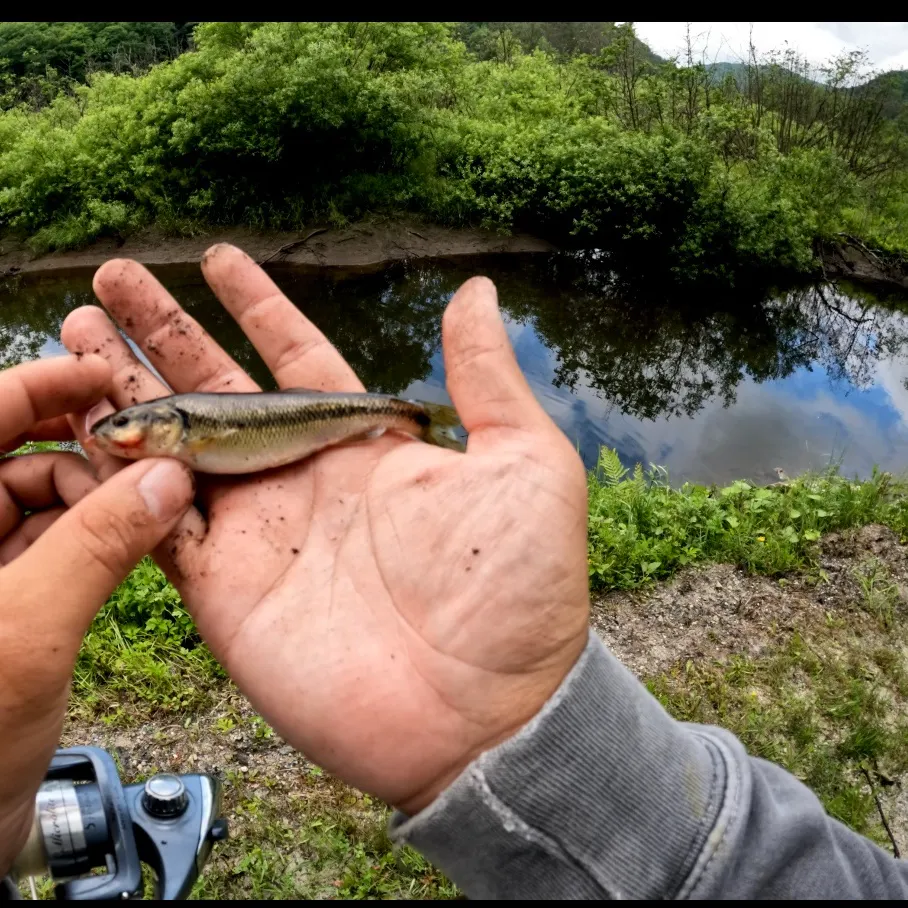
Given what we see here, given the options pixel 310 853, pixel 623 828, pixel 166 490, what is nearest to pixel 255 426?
pixel 166 490

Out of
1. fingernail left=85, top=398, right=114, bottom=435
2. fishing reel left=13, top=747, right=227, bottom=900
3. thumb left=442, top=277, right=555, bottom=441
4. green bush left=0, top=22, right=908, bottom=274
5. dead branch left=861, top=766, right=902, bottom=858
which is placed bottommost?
dead branch left=861, top=766, right=902, bottom=858

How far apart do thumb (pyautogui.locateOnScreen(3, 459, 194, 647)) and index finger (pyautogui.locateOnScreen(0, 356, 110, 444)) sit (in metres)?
0.53

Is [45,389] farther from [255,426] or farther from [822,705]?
[822,705]

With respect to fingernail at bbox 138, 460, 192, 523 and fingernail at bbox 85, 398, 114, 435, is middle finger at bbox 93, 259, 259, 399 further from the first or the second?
fingernail at bbox 138, 460, 192, 523

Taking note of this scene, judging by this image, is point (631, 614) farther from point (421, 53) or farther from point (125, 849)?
point (421, 53)

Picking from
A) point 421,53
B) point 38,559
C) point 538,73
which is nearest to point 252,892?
point 38,559

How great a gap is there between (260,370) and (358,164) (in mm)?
10921

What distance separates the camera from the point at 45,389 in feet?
8.61

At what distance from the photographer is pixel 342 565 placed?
8.19 ft

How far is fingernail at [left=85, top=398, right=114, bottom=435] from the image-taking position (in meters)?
2.89

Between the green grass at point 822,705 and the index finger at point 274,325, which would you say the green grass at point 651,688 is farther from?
the index finger at point 274,325

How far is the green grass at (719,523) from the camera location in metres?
5.87

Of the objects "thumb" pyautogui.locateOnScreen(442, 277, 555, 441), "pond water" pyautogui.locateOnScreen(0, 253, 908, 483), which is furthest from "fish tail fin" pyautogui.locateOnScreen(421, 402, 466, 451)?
"pond water" pyautogui.locateOnScreen(0, 253, 908, 483)

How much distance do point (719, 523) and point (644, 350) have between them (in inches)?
421
